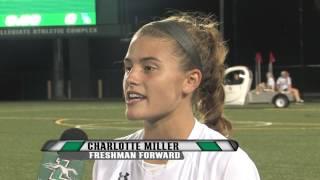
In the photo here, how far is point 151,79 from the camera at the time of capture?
1.71 metres

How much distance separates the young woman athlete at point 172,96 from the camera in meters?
1.68

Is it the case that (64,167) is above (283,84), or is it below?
above

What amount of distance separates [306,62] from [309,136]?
25.8m

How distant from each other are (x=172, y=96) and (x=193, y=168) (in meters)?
0.18

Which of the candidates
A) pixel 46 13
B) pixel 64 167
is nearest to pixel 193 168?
pixel 64 167

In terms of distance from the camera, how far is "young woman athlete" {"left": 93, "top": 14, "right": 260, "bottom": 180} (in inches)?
66.3

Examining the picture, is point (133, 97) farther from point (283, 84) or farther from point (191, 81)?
point (283, 84)

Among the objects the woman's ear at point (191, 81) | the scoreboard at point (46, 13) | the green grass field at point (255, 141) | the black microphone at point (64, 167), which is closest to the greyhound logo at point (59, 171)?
the black microphone at point (64, 167)

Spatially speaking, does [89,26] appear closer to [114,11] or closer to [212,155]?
[114,11]

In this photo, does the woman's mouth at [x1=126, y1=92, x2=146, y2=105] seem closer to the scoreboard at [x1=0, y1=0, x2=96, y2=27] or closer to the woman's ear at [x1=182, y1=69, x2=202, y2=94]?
the woman's ear at [x1=182, y1=69, x2=202, y2=94]

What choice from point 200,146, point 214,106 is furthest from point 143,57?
point 214,106

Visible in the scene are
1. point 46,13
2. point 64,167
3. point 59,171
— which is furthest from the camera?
point 46,13

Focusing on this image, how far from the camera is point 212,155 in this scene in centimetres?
168

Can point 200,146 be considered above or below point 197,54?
below
